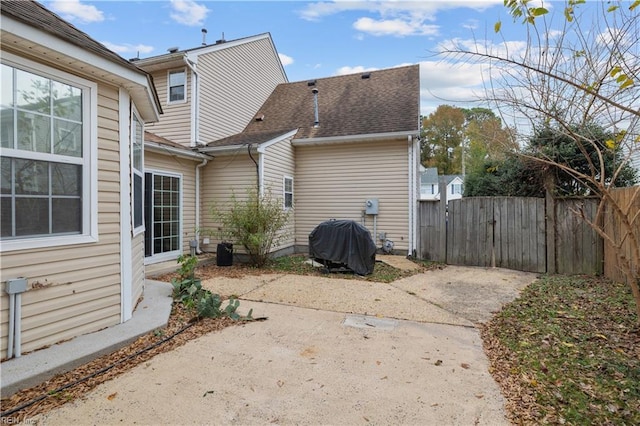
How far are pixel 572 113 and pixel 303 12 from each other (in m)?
6.15

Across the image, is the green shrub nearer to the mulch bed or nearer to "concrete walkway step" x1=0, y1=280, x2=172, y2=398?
"concrete walkway step" x1=0, y1=280, x2=172, y2=398

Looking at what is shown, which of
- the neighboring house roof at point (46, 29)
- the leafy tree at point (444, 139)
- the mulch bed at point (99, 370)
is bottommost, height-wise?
the mulch bed at point (99, 370)

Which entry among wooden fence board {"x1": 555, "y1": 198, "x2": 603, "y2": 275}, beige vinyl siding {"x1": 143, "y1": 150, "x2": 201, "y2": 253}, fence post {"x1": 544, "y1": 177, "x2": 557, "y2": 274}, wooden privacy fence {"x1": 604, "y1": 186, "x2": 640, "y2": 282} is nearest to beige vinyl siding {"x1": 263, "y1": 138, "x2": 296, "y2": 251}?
beige vinyl siding {"x1": 143, "y1": 150, "x2": 201, "y2": 253}

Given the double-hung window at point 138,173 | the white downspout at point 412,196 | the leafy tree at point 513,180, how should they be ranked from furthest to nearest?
the white downspout at point 412,196
the leafy tree at point 513,180
the double-hung window at point 138,173

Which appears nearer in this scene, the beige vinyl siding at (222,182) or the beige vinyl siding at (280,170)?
the beige vinyl siding at (222,182)

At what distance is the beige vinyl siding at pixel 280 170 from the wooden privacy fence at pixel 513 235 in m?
3.96

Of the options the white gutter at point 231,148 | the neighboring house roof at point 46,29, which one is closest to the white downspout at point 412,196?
the white gutter at point 231,148

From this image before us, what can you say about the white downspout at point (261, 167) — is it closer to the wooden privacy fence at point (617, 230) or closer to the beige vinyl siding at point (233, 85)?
the beige vinyl siding at point (233, 85)

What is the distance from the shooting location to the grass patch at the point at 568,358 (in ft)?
8.15

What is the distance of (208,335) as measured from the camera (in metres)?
3.93

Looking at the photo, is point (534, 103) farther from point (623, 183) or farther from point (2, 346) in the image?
point (623, 183)

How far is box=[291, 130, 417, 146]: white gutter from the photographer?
369 inches

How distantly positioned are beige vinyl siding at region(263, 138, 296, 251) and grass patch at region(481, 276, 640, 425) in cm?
635

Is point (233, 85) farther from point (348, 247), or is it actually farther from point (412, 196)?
point (348, 247)
